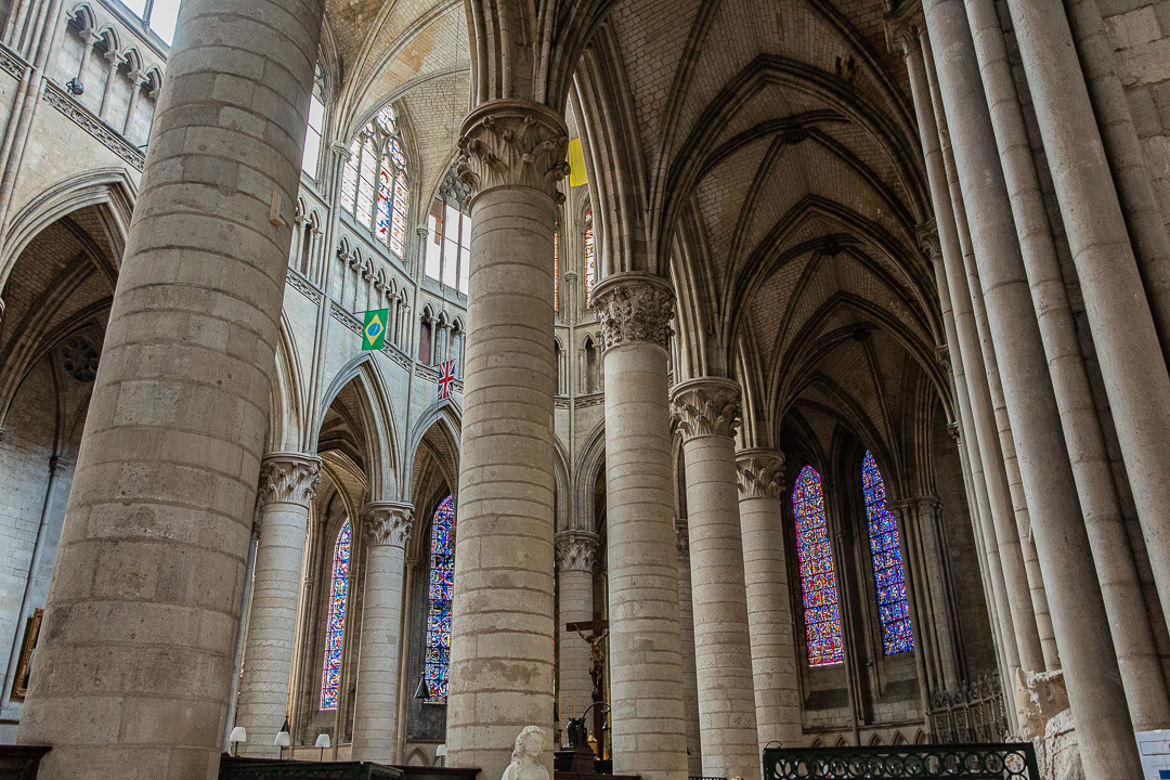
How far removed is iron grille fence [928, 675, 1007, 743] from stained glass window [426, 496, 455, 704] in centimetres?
1294

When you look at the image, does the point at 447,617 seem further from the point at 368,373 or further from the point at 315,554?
the point at 368,373

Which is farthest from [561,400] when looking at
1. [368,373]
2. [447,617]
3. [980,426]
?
[980,426]

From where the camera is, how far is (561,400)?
2506 centimetres

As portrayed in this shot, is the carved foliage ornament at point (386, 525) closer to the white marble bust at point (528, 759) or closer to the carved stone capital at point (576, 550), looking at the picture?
the carved stone capital at point (576, 550)

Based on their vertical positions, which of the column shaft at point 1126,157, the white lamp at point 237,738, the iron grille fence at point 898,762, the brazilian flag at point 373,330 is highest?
the brazilian flag at point 373,330

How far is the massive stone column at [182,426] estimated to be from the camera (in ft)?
16.1

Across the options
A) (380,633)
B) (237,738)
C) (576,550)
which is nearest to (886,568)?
(576,550)

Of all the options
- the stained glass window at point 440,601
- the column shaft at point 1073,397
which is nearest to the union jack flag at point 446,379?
the stained glass window at point 440,601

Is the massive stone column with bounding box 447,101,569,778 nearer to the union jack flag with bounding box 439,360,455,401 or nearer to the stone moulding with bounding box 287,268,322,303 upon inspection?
the stone moulding with bounding box 287,268,322,303

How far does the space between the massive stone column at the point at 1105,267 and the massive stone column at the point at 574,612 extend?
18186 millimetres

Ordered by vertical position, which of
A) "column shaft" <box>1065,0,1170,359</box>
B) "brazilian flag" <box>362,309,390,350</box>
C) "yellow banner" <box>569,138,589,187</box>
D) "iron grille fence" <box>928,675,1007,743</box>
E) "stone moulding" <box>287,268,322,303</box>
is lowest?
"iron grille fence" <box>928,675,1007,743</box>

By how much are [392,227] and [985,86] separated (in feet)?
63.8

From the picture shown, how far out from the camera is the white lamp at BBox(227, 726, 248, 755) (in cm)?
1560

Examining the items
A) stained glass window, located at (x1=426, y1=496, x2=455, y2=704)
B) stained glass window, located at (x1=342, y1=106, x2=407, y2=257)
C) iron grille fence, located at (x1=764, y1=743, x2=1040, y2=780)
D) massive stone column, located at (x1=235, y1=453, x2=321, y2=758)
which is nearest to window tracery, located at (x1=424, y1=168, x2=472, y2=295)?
stained glass window, located at (x1=342, y1=106, x2=407, y2=257)
